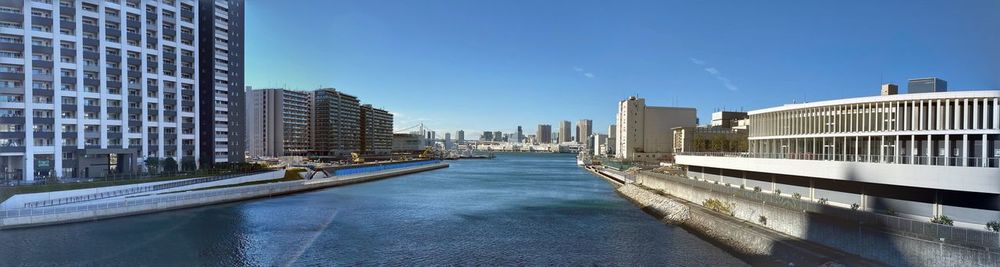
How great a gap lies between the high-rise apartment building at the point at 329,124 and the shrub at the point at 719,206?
109400mm

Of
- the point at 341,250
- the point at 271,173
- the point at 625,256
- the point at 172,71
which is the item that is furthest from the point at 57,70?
the point at 625,256

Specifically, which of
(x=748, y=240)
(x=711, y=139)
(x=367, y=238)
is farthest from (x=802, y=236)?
(x=711, y=139)

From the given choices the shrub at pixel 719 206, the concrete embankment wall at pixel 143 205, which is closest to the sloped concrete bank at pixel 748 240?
the shrub at pixel 719 206

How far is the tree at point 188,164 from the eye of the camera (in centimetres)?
4952

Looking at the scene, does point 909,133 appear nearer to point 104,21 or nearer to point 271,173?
point 271,173

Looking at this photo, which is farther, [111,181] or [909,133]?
[111,181]

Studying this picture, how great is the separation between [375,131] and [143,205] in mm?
127198

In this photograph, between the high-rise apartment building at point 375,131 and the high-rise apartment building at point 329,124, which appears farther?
the high-rise apartment building at point 375,131

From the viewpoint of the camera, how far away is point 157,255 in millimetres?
21125

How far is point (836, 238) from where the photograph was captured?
687 inches

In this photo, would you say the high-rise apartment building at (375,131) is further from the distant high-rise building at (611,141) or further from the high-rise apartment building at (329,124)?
the distant high-rise building at (611,141)

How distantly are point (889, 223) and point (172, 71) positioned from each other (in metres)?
56.2

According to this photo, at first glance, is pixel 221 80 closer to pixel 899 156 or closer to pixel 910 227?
pixel 899 156

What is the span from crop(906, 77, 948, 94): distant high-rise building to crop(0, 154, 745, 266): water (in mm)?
12853
